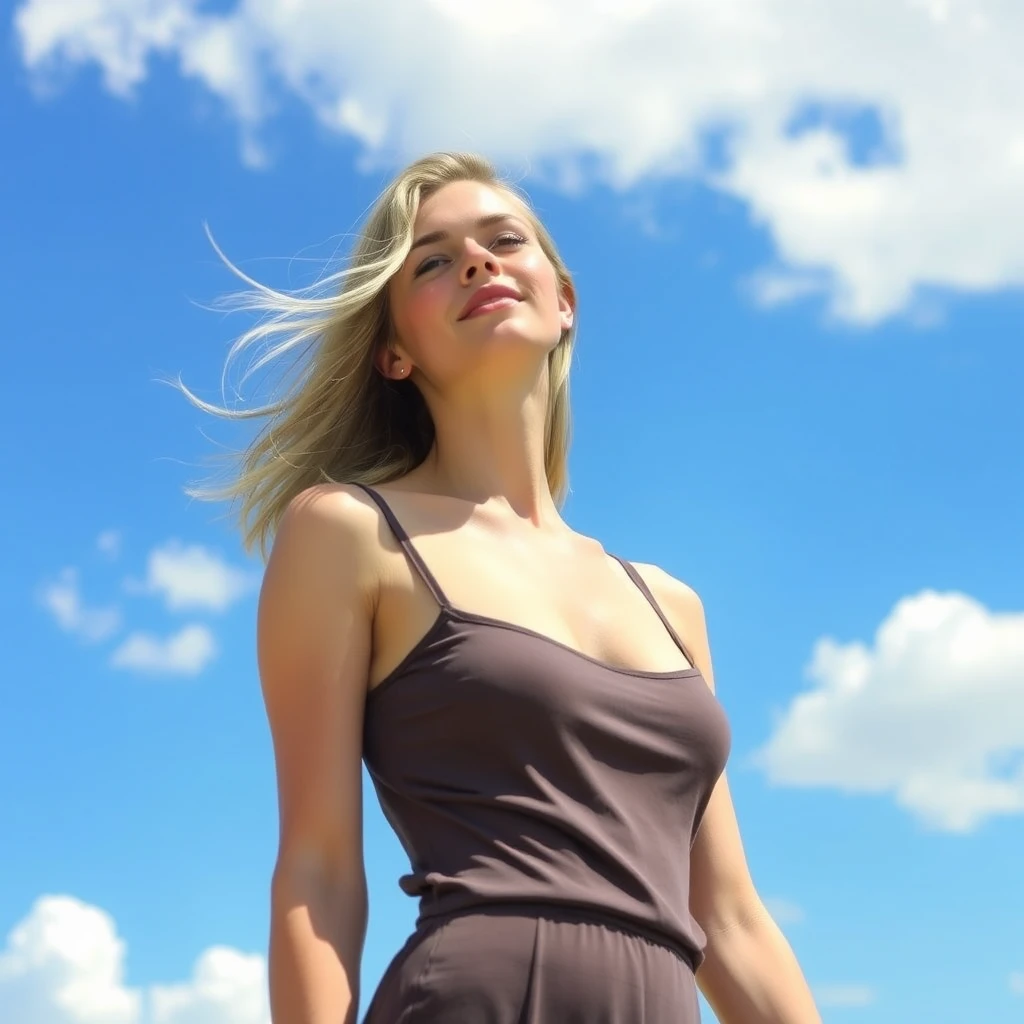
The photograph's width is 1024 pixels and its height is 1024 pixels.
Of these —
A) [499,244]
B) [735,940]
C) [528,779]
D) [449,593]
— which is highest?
[499,244]

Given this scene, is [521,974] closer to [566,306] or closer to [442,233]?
[442,233]

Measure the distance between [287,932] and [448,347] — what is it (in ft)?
5.50

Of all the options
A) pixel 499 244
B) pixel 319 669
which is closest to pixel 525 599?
pixel 319 669

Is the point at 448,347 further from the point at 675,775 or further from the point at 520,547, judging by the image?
the point at 675,775

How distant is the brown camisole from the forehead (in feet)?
4.06

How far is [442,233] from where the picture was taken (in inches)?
160

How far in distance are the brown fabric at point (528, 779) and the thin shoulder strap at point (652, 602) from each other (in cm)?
44

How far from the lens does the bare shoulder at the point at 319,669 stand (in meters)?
3.03

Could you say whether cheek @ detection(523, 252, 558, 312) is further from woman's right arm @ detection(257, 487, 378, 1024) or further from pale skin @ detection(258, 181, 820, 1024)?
woman's right arm @ detection(257, 487, 378, 1024)

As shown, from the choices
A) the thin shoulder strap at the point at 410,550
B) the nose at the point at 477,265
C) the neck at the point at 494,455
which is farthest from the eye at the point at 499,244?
the thin shoulder strap at the point at 410,550

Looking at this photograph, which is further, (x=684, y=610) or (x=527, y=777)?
(x=684, y=610)

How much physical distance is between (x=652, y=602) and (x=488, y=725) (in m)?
0.91

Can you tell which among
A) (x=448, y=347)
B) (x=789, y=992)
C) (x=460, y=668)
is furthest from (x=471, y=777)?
(x=448, y=347)

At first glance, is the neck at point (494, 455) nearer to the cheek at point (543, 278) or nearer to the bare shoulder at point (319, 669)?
the cheek at point (543, 278)
